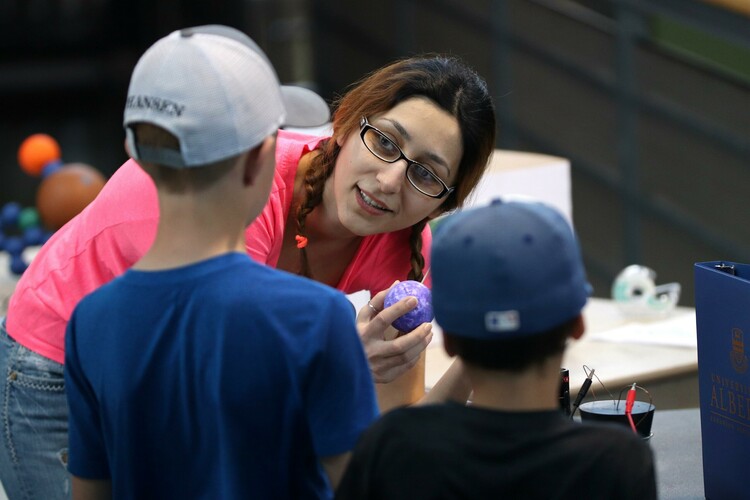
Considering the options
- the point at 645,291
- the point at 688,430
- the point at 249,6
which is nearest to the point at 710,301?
the point at 688,430

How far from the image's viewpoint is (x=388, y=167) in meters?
2.17

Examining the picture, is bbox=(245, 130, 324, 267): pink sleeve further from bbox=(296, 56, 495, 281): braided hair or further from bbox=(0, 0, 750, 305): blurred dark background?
bbox=(0, 0, 750, 305): blurred dark background

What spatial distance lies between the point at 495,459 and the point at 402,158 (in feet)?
Answer: 3.41

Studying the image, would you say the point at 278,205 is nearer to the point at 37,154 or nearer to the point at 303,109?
the point at 303,109

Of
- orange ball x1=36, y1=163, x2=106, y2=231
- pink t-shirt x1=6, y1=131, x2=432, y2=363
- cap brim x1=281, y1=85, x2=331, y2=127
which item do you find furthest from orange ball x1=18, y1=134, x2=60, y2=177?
pink t-shirt x1=6, y1=131, x2=432, y2=363

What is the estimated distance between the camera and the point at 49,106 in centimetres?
1020

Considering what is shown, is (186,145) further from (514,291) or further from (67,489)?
(67,489)

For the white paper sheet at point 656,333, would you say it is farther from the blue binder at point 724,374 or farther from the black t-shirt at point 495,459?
the black t-shirt at point 495,459

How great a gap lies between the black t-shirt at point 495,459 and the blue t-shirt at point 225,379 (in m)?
0.09

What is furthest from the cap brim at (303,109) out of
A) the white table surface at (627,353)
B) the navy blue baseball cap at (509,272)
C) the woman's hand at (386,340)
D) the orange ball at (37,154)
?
the orange ball at (37,154)

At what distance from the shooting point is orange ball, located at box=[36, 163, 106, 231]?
4938mm

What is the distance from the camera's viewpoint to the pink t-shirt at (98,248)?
72.4 inches

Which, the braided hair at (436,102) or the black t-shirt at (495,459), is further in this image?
the braided hair at (436,102)

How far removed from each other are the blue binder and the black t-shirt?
624 mm
